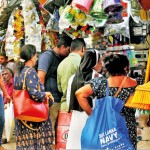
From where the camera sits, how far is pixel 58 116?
16.3ft

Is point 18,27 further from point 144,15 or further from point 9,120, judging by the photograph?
point 144,15

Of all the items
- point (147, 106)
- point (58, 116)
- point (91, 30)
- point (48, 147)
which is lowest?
point (48, 147)

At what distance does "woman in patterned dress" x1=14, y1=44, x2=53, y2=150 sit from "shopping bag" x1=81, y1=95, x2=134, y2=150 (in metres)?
1.09

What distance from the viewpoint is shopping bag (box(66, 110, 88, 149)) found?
4.49m

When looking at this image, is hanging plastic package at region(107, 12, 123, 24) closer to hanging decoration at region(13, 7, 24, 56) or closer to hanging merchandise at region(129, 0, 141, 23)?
hanging merchandise at region(129, 0, 141, 23)

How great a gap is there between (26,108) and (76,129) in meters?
0.65

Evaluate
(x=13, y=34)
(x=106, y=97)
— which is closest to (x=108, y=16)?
(x=106, y=97)

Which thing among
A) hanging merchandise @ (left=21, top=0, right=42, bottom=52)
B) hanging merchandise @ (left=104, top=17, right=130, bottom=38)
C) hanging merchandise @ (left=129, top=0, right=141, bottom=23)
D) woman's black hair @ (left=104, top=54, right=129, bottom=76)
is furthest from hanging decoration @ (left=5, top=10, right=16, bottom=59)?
woman's black hair @ (left=104, top=54, right=129, bottom=76)

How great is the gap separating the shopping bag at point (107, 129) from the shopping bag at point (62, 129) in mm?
1421

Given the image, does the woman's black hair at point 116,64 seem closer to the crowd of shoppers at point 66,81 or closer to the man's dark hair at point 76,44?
the crowd of shoppers at point 66,81

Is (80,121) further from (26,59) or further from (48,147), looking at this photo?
(26,59)

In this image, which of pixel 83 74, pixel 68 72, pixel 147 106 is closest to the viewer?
pixel 147 106

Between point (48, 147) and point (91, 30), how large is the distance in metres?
1.64

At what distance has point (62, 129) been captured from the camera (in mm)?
4953
